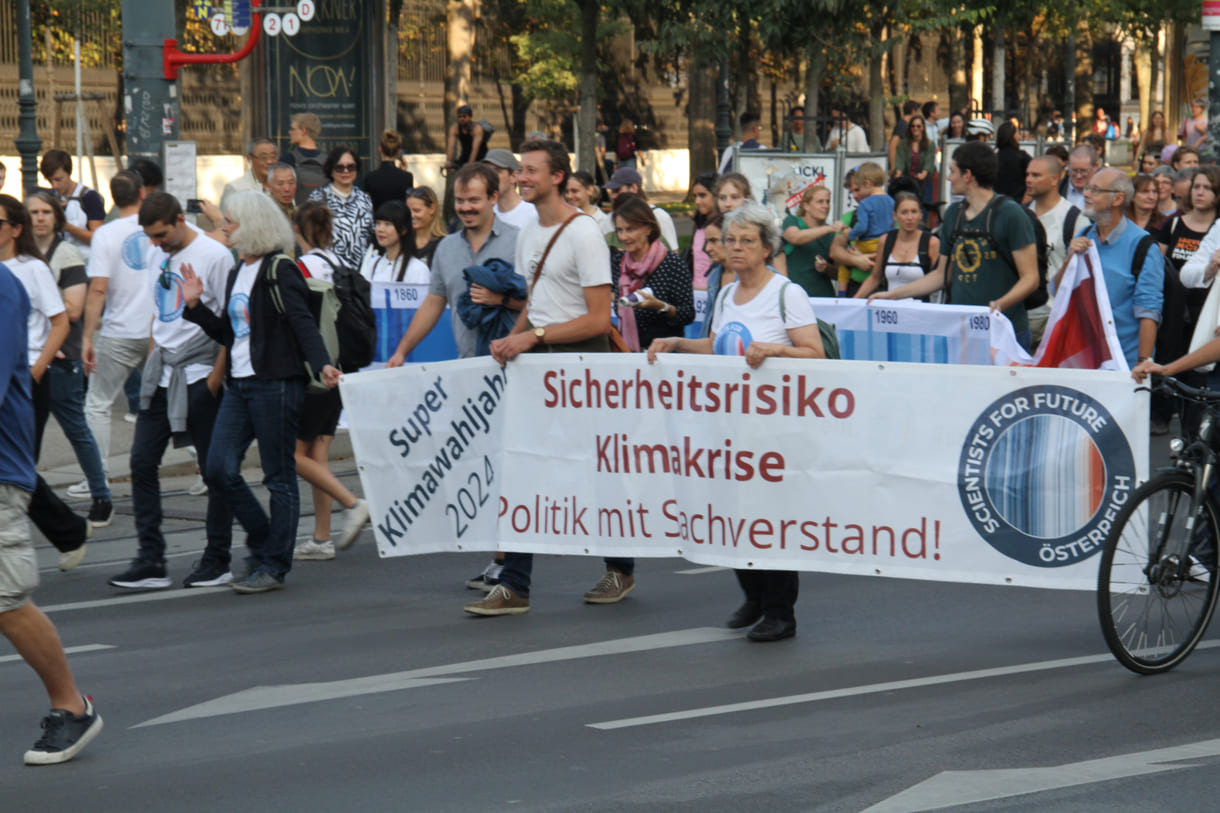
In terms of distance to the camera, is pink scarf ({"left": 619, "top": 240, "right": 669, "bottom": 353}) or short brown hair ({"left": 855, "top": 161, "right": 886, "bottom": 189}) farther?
short brown hair ({"left": 855, "top": 161, "right": 886, "bottom": 189})

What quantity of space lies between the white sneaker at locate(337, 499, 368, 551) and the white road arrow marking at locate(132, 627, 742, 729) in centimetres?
220

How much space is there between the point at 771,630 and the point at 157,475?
3.26 m

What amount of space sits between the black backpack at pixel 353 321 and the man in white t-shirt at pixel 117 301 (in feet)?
5.98

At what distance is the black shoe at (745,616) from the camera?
7449mm

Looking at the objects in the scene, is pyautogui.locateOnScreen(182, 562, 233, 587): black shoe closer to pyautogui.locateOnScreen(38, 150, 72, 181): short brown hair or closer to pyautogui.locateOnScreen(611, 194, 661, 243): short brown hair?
pyautogui.locateOnScreen(611, 194, 661, 243): short brown hair

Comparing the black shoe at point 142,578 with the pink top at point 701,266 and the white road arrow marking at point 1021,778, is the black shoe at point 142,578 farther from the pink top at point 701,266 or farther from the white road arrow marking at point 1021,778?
the pink top at point 701,266

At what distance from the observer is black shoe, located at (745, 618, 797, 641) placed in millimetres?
7172

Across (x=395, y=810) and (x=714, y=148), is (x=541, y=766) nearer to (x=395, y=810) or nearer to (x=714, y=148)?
(x=395, y=810)

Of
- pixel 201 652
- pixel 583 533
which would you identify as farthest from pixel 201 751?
pixel 583 533

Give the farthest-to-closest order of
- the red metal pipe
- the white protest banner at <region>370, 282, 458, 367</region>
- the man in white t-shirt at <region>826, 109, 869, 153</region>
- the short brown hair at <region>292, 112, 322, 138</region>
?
the man in white t-shirt at <region>826, 109, 869, 153</region> → the short brown hair at <region>292, 112, 322, 138</region> → the red metal pipe → the white protest banner at <region>370, 282, 458, 367</region>

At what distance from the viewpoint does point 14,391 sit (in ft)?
18.3

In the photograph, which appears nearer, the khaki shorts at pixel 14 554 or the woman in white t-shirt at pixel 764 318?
the khaki shorts at pixel 14 554

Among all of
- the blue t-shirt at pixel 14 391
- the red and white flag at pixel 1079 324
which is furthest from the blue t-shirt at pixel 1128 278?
the blue t-shirt at pixel 14 391

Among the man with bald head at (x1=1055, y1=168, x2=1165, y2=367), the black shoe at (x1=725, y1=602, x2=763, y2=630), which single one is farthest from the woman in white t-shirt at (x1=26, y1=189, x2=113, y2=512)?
the man with bald head at (x1=1055, y1=168, x2=1165, y2=367)
